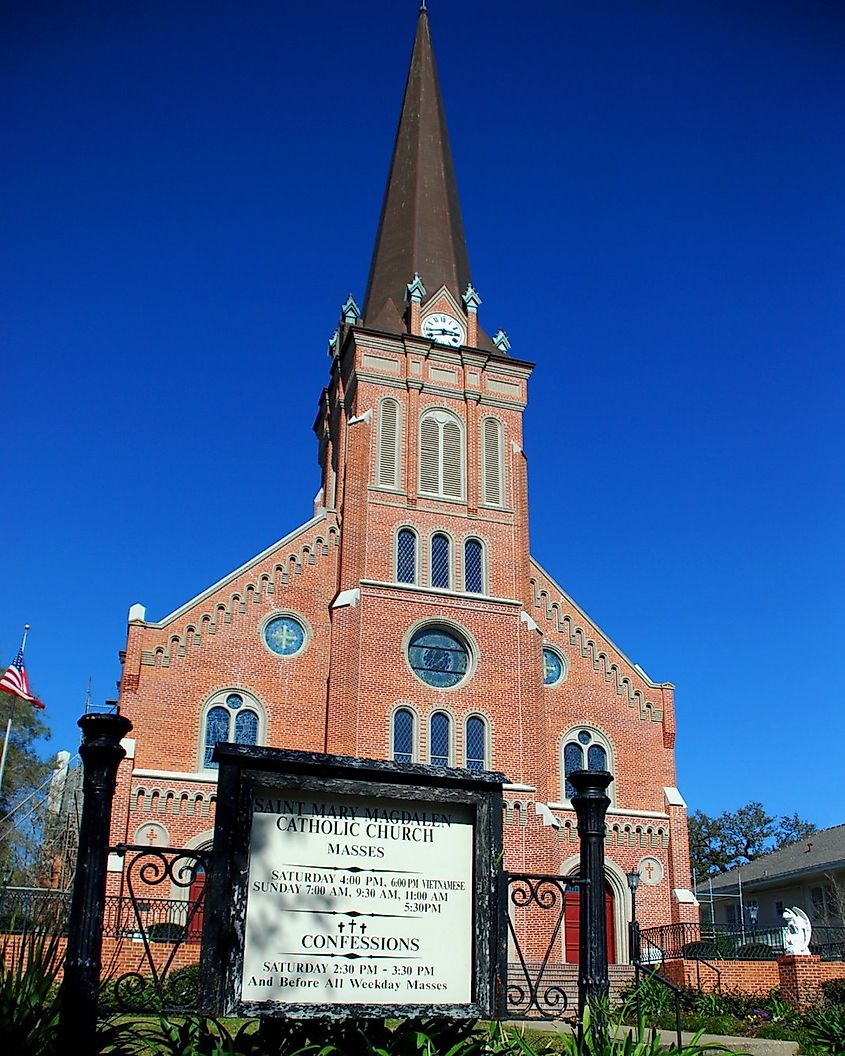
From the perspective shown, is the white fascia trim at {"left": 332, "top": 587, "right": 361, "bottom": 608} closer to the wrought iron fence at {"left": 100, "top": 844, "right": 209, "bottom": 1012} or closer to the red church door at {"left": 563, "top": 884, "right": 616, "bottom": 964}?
the wrought iron fence at {"left": 100, "top": 844, "right": 209, "bottom": 1012}

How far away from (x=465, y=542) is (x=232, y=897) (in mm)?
26023

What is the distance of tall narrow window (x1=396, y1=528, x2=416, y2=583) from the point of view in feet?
104

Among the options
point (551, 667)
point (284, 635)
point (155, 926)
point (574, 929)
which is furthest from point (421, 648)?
point (155, 926)

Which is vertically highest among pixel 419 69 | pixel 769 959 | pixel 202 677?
pixel 419 69

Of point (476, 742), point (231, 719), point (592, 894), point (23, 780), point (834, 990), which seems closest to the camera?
point (592, 894)

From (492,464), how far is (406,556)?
14.2 ft

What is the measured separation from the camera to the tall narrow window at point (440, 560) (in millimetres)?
32125

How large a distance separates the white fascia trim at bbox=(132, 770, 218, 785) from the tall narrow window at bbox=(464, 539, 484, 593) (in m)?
9.06

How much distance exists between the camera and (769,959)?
2370 cm

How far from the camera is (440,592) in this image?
3159cm

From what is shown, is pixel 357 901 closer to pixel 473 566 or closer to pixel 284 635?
pixel 284 635

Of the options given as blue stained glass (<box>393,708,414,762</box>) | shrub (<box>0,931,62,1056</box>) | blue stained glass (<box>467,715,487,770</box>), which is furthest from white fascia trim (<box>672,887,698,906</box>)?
shrub (<box>0,931,62,1056</box>)

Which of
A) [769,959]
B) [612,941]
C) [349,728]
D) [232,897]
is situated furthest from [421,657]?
[232,897]

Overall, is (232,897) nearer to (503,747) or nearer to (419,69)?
(503,747)
